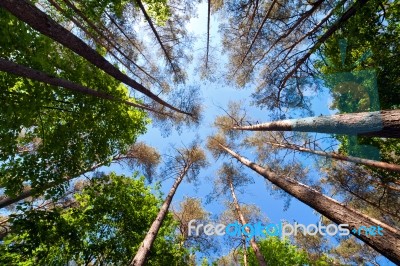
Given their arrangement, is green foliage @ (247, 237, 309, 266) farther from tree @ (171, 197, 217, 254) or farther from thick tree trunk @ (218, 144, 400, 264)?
thick tree trunk @ (218, 144, 400, 264)

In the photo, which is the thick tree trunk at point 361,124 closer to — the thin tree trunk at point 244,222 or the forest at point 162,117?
the forest at point 162,117

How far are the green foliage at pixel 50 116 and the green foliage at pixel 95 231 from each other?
1.01 m

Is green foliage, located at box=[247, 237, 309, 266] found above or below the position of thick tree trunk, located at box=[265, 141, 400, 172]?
below

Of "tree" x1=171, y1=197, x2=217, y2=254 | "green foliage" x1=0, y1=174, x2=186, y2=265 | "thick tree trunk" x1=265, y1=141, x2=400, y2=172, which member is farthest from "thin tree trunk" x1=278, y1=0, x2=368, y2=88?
"tree" x1=171, y1=197, x2=217, y2=254

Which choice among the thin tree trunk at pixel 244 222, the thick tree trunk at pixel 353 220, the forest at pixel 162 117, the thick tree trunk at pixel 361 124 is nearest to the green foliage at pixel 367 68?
the forest at pixel 162 117

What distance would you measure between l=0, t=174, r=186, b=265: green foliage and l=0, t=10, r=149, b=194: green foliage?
1.01 metres

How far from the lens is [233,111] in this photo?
15.1 m

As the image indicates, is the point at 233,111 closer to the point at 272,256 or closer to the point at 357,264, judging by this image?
the point at 272,256

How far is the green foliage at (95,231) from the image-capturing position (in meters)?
5.51

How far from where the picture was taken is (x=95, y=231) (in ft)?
22.6

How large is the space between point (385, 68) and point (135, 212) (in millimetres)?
9849

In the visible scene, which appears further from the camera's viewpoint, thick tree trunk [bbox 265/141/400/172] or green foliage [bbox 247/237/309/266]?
green foliage [bbox 247/237/309/266]

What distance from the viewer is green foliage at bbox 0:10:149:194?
5.09 m

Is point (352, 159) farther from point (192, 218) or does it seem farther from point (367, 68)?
point (192, 218)
